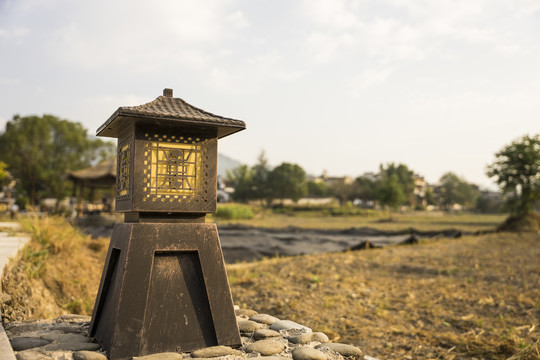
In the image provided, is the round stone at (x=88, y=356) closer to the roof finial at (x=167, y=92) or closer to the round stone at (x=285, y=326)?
the round stone at (x=285, y=326)

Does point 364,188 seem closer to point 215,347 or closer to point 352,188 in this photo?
point 352,188

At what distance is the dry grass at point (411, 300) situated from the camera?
4.43 metres

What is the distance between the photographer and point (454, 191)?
57.1 m

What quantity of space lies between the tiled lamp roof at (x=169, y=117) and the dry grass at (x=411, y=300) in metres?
2.53

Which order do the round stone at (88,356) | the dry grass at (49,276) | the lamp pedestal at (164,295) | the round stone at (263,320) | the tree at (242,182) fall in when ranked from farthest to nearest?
the tree at (242,182) < the dry grass at (49,276) < the round stone at (263,320) < the lamp pedestal at (164,295) < the round stone at (88,356)

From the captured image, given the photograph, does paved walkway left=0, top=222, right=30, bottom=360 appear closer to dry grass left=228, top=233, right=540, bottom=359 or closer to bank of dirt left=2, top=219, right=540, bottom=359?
bank of dirt left=2, top=219, right=540, bottom=359

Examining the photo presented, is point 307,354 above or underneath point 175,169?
underneath

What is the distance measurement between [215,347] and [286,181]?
40.4 metres

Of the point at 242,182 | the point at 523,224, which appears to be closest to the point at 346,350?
the point at 523,224

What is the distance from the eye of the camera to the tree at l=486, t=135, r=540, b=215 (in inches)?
730

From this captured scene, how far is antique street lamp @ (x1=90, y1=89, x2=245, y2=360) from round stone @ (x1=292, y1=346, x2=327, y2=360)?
1.65ft

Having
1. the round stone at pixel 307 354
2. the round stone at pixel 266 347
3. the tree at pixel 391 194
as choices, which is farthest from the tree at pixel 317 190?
the round stone at pixel 307 354

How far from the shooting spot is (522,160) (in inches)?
747

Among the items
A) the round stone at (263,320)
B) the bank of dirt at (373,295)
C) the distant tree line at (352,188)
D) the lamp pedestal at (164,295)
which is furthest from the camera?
the distant tree line at (352,188)
